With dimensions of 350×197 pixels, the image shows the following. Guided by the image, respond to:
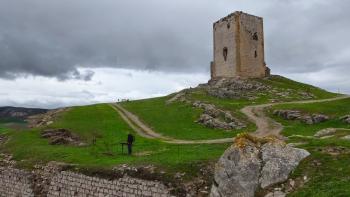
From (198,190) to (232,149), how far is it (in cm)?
257

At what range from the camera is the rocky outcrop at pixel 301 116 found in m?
40.1

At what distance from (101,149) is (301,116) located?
20.7 m

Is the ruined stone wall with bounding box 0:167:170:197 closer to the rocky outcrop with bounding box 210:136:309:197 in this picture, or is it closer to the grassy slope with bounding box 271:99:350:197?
the rocky outcrop with bounding box 210:136:309:197

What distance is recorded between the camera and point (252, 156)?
1870 centimetres

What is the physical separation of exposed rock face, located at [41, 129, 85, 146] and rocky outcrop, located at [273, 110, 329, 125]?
20.4 metres

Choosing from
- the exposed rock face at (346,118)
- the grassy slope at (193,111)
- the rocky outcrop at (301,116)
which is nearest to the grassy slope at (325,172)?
the grassy slope at (193,111)

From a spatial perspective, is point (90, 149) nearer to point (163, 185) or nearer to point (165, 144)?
point (165, 144)

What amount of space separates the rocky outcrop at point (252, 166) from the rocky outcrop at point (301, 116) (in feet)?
72.2

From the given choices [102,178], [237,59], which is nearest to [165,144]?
[102,178]

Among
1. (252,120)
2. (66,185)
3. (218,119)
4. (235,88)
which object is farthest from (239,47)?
(66,185)

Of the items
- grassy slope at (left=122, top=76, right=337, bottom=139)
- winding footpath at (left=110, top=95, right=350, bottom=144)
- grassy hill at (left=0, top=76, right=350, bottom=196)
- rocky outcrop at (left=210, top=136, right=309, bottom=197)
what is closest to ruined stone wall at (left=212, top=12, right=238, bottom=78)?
grassy hill at (left=0, top=76, right=350, bottom=196)

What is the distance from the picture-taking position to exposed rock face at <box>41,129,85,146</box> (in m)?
35.9

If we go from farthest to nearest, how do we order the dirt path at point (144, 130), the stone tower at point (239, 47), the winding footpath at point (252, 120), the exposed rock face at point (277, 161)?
the stone tower at point (239, 47), the winding footpath at point (252, 120), the dirt path at point (144, 130), the exposed rock face at point (277, 161)

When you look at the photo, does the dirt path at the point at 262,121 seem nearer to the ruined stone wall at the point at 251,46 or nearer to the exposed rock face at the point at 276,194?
the ruined stone wall at the point at 251,46
